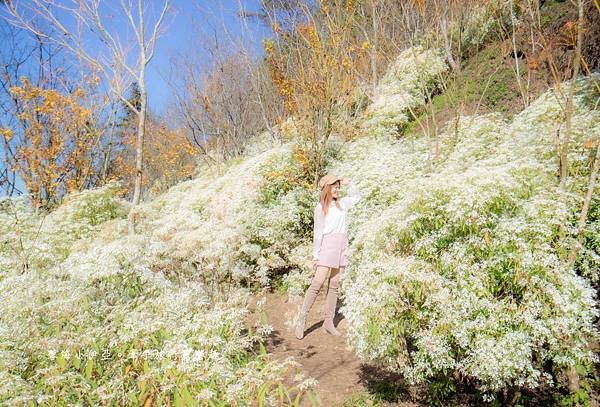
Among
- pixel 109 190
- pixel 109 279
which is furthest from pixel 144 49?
pixel 109 279

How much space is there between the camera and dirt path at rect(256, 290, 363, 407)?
3.57 meters

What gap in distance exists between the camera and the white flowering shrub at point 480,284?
2619mm

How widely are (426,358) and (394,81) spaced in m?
11.9

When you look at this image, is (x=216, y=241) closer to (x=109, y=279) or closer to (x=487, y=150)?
(x=109, y=279)

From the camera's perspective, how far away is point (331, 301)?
454cm

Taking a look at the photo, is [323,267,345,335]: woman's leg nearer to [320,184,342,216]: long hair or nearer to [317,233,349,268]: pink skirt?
[317,233,349,268]: pink skirt

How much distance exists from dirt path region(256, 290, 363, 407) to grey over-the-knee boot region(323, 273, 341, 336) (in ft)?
0.29

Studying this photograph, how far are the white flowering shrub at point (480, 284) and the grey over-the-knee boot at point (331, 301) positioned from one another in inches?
28.6

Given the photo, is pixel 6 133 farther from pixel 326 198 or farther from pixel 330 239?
pixel 330 239

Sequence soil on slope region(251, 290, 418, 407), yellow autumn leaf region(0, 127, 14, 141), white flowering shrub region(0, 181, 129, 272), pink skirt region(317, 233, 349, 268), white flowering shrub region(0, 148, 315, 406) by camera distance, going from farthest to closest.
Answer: yellow autumn leaf region(0, 127, 14, 141)
white flowering shrub region(0, 181, 129, 272)
pink skirt region(317, 233, 349, 268)
soil on slope region(251, 290, 418, 407)
white flowering shrub region(0, 148, 315, 406)

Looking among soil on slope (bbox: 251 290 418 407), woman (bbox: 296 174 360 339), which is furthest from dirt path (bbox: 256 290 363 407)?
woman (bbox: 296 174 360 339)

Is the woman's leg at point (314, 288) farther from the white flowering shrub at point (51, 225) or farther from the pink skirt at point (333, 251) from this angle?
the white flowering shrub at point (51, 225)

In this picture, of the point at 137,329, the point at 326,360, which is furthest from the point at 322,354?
the point at 137,329

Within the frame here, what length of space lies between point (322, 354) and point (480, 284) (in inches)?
82.7
